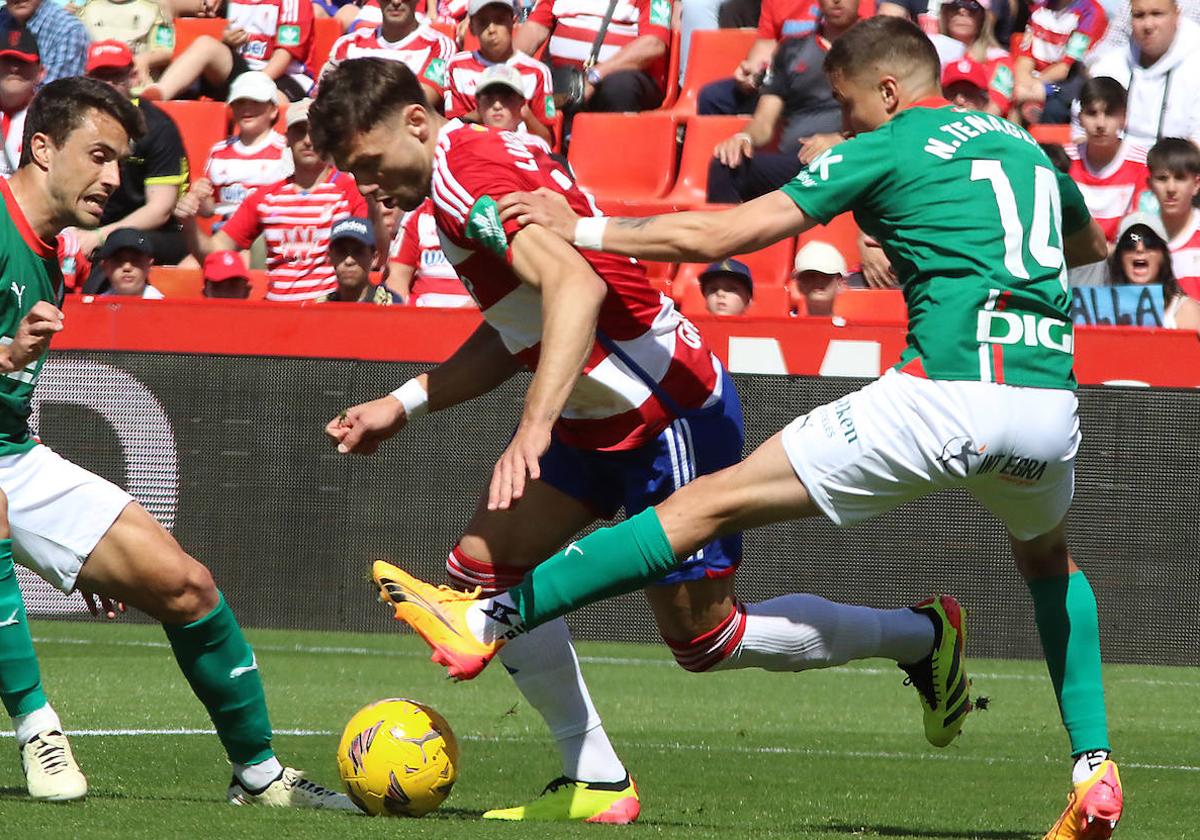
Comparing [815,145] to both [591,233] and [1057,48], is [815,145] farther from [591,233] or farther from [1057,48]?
[591,233]

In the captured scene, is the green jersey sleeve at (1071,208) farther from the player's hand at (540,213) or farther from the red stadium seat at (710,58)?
the red stadium seat at (710,58)

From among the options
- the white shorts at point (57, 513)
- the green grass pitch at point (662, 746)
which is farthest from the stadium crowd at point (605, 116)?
the white shorts at point (57, 513)

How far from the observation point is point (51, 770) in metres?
5.31

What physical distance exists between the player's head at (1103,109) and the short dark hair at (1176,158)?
16.9 inches

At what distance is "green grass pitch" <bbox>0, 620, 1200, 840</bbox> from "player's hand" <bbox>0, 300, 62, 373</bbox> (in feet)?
4.05

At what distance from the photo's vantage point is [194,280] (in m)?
12.7

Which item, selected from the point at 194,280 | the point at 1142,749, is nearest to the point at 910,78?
the point at 1142,749

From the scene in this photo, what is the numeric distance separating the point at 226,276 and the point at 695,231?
762 centimetres

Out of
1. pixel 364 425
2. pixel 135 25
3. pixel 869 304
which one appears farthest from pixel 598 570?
pixel 135 25

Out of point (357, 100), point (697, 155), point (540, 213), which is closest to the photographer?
point (540, 213)

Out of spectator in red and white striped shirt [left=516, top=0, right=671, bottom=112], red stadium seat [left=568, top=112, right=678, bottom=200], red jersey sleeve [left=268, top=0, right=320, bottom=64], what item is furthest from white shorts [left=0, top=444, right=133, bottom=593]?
red jersey sleeve [left=268, top=0, right=320, bottom=64]

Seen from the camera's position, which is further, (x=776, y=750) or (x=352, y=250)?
(x=352, y=250)

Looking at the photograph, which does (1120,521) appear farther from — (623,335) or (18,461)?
(18,461)

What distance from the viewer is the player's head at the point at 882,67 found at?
5.12m
